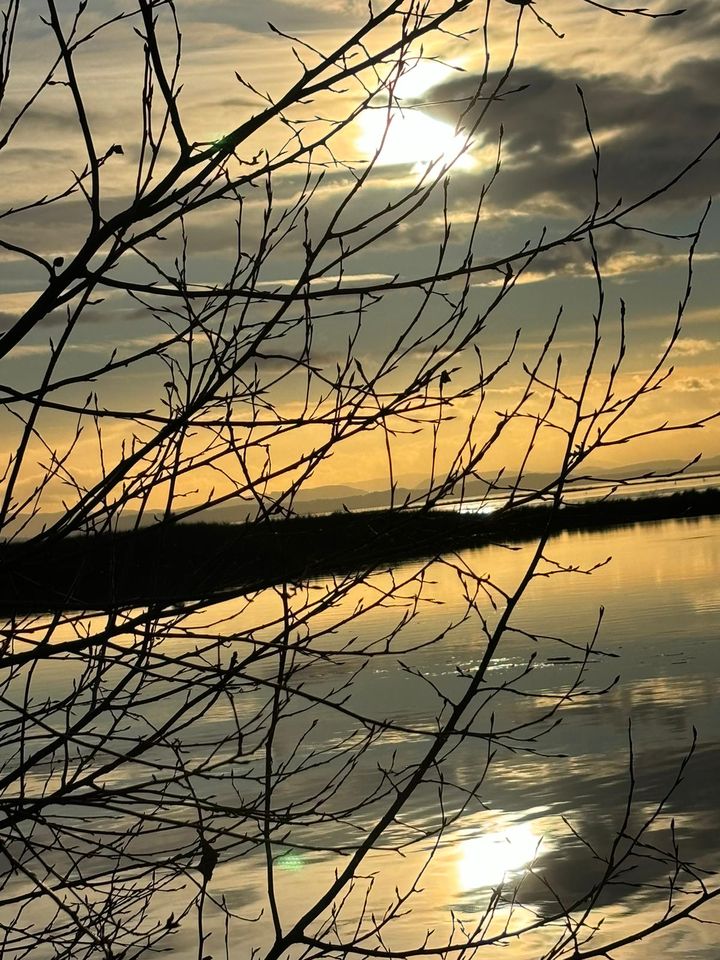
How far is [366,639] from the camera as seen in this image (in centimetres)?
1664

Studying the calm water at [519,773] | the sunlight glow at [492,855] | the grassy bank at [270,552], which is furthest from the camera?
the sunlight glow at [492,855]

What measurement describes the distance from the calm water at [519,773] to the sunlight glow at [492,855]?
16mm

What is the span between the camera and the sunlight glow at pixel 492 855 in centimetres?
717

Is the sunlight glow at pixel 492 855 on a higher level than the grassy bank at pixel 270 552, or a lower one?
lower

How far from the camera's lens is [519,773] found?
9602mm

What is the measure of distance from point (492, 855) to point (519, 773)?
2075 millimetres

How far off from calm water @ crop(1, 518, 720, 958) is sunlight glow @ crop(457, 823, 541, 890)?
2 centimetres

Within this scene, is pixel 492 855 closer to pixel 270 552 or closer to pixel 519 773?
pixel 519 773

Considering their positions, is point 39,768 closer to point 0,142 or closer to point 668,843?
point 668,843

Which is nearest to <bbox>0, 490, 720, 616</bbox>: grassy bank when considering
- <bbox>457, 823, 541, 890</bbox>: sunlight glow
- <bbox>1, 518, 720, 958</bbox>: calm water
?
<bbox>1, 518, 720, 958</bbox>: calm water

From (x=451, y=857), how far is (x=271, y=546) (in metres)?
5.56

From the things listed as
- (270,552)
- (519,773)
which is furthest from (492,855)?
(270,552)

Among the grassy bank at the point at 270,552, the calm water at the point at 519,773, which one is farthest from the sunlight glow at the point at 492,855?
the grassy bank at the point at 270,552

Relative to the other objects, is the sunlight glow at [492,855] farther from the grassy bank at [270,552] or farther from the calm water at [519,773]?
the grassy bank at [270,552]
